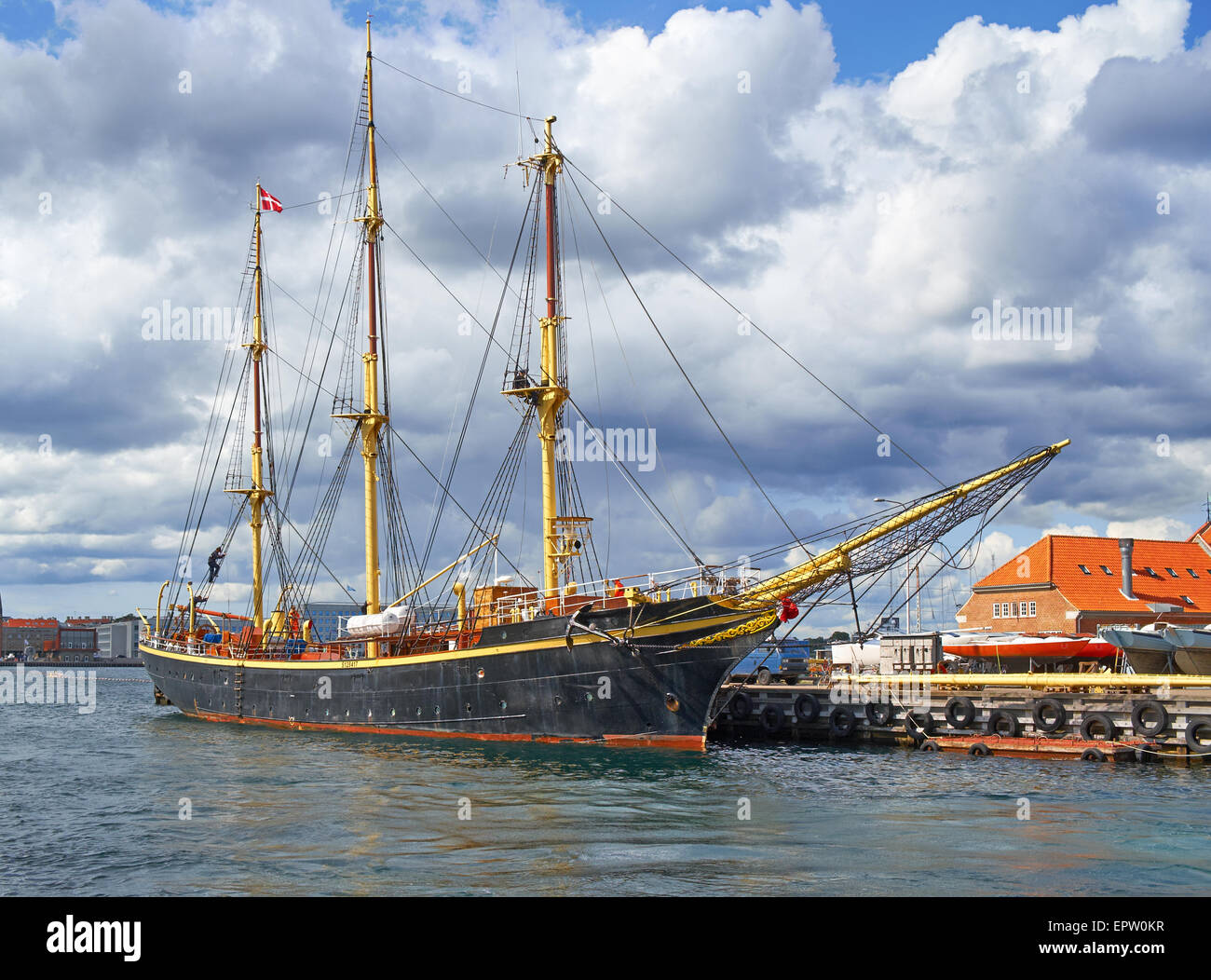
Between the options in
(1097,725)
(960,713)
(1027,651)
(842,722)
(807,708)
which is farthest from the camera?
(1027,651)

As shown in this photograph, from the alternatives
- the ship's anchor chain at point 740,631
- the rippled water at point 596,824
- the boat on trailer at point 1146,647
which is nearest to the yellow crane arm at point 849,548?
the ship's anchor chain at point 740,631

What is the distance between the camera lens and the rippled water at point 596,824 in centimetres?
1750

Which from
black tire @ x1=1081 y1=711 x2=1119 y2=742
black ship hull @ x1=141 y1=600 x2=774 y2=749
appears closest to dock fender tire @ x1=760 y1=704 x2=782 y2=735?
black ship hull @ x1=141 y1=600 x2=774 y2=749

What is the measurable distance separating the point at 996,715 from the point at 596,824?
820 inches

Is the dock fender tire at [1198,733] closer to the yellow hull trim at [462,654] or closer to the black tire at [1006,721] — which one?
the black tire at [1006,721]

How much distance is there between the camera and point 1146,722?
33.9 metres

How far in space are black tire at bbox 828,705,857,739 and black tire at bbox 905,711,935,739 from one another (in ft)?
7.42

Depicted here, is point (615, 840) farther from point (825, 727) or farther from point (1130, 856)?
point (825, 727)

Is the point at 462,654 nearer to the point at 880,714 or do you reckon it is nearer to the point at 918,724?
the point at 880,714

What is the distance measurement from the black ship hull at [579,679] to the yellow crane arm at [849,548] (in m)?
1.04

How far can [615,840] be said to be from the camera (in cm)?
2062

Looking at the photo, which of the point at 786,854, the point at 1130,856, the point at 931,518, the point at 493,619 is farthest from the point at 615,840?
the point at 493,619

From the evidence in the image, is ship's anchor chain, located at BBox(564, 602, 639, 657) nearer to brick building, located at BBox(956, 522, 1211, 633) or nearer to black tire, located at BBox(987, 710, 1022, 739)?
black tire, located at BBox(987, 710, 1022, 739)

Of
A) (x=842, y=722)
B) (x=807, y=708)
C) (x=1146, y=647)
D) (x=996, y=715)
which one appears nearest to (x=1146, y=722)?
(x=996, y=715)
